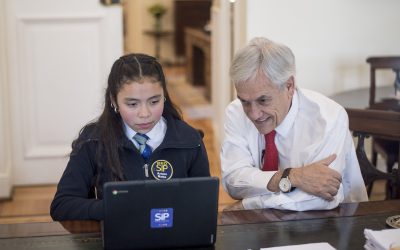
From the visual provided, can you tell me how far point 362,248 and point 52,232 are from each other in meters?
0.70

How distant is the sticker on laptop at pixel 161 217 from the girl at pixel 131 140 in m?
0.43

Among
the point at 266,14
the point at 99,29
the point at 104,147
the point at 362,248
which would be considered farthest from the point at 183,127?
the point at 99,29

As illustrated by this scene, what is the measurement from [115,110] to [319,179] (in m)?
0.61

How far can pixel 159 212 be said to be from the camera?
4.15ft

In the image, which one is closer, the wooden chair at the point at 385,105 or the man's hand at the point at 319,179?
the man's hand at the point at 319,179

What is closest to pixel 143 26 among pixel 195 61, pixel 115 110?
pixel 195 61

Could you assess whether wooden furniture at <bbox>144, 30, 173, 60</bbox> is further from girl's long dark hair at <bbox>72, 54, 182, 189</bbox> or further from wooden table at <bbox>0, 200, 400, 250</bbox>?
wooden table at <bbox>0, 200, 400, 250</bbox>

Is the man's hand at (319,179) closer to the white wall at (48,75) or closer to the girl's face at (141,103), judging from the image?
the girl's face at (141,103)

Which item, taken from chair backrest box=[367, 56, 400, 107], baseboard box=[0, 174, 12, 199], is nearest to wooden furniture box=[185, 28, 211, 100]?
baseboard box=[0, 174, 12, 199]

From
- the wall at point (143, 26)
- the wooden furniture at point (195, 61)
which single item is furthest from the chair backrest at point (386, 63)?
the wall at point (143, 26)

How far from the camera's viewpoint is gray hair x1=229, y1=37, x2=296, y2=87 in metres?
1.76

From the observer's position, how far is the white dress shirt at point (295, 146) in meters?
1.85

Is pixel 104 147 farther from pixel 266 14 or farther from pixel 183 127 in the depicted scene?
pixel 266 14

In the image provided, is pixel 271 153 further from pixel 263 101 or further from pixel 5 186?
pixel 5 186
